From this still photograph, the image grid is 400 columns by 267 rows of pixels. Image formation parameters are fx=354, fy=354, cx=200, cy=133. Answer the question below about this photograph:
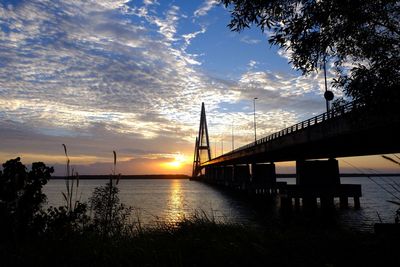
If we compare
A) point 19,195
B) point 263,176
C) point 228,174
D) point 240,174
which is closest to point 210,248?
point 19,195

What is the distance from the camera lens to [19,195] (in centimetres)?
1083

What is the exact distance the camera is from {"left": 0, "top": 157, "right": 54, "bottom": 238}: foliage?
33.1ft

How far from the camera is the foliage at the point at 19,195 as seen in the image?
1008cm

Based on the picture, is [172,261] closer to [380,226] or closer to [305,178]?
[380,226]

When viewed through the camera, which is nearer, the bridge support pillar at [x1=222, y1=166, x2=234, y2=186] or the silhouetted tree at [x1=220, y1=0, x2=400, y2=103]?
the silhouetted tree at [x1=220, y1=0, x2=400, y2=103]

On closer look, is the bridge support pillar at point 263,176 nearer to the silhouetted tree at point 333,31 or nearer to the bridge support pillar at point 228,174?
the bridge support pillar at point 228,174

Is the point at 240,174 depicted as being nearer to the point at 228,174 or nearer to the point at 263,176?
the point at 263,176

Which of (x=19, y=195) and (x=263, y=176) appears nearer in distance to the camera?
(x=19, y=195)

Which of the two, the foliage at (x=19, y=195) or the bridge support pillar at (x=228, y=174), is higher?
the bridge support pillar at (x=228, y=174)

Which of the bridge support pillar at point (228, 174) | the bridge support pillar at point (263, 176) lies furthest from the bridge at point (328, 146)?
the bridge support pillar at point (228, 174)

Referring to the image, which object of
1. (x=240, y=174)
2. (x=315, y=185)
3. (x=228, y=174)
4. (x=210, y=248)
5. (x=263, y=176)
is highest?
(x=228, y=174)

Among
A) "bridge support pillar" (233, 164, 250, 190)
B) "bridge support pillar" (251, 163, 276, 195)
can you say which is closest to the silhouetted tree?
"bridge support pillar" (251, 163, 276, 195)

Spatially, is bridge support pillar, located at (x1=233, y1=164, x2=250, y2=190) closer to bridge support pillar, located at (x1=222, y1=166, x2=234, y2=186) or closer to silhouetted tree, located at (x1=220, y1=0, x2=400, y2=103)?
bridge support pillar, located at (x1=222, y1=166, x2=234, y2=186)

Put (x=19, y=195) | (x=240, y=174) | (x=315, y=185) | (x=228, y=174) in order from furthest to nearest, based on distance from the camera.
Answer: (x=228, y=174) → (x=240, y=174) → (x=315, y=185) → (x=19, y=195)
